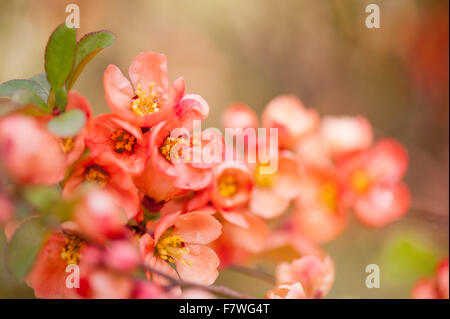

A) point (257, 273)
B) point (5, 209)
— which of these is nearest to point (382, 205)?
point (257, 273)

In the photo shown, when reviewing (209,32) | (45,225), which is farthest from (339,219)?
(209,32)

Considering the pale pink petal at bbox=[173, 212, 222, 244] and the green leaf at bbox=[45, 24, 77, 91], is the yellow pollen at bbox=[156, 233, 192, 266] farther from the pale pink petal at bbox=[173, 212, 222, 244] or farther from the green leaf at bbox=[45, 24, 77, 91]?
the green leaf at bbox=[45, 24, 77, 91]

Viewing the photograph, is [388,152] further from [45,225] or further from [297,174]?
[45,225]

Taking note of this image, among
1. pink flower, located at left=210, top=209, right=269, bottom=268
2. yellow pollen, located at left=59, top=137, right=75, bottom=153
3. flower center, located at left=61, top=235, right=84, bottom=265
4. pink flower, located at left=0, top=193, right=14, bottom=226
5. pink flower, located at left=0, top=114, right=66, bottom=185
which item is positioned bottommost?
flower center, located at left=61, top=235, right=84, bottom=265

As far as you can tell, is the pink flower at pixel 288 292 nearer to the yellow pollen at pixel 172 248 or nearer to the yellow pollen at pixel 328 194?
the yellow pollen at pixel 172 248

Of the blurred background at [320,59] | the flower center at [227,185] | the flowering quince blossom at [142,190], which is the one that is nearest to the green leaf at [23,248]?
the flowering quince blossom at [142,190]

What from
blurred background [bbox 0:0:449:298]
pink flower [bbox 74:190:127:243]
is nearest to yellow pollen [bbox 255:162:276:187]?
pink flower [bbox 74:190:127:243]

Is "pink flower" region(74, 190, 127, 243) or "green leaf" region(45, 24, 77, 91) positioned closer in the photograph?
"pink flower" region(74, 190, 127, 243)
